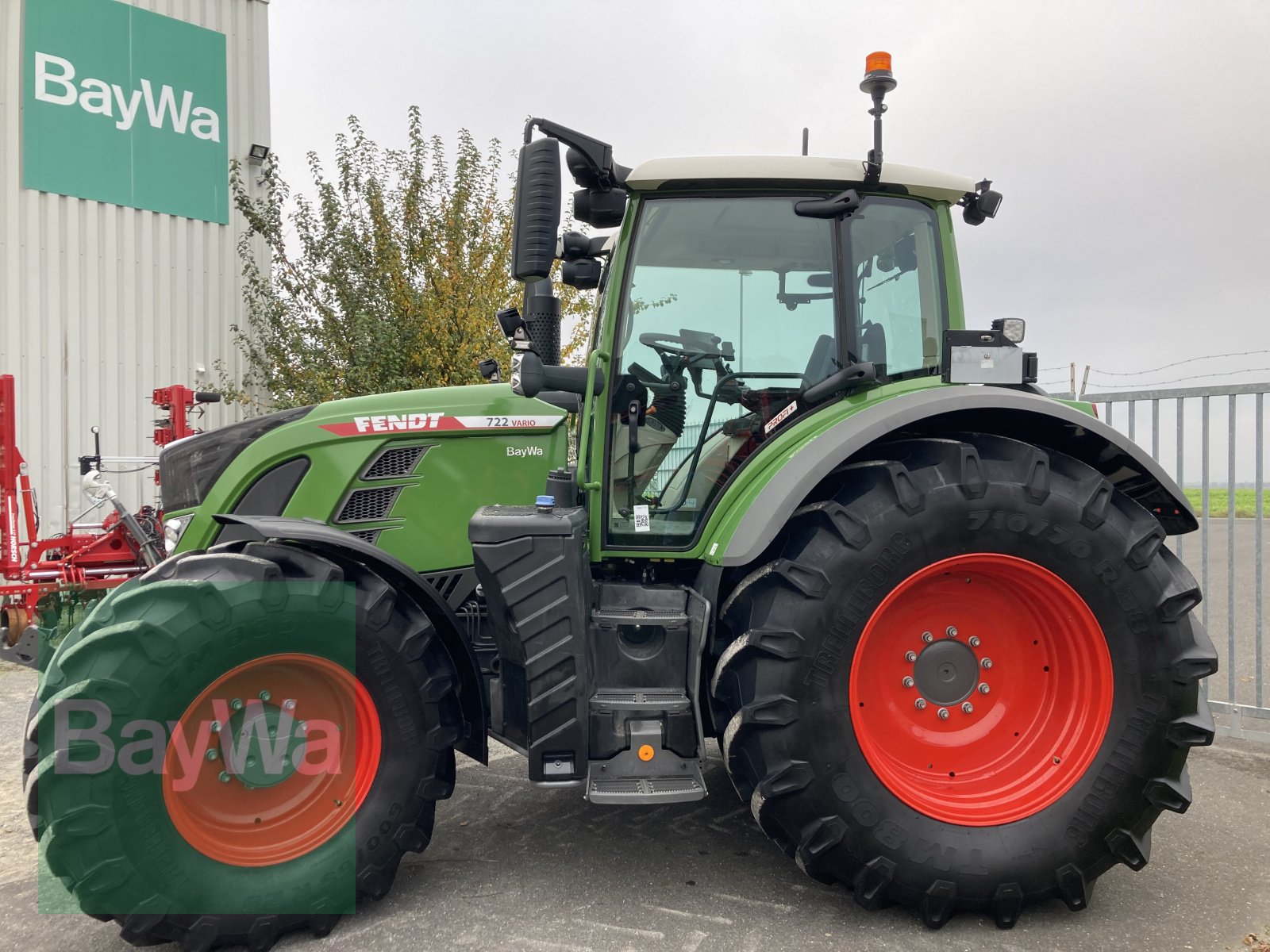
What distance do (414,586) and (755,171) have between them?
178cm

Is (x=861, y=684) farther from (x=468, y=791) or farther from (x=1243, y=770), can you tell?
(x=1243, y=770)

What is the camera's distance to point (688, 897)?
9.22 feet

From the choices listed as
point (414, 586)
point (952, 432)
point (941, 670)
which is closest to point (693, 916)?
point (941, 670)

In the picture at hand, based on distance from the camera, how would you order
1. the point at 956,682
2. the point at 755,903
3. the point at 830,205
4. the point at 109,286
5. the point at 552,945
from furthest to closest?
1. the point at 109,286
2. the point at 830,205
3. the point at 956,682
4. the point at 755,903
5. the point at 552,945

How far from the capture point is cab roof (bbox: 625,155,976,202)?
299 cm

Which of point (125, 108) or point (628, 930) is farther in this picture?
point (125, 108)

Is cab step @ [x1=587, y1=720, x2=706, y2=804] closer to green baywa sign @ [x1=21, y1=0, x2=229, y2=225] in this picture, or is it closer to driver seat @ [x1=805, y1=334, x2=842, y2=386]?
driver seat @ [x1=805, y1=334, x2=842, y2=386]

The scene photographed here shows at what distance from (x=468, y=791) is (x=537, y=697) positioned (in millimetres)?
1250

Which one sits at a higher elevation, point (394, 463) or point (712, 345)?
point (712, 345)

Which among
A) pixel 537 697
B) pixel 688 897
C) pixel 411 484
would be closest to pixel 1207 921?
pixel 688 897

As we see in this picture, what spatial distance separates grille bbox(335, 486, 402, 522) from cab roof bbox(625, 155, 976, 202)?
140 cm

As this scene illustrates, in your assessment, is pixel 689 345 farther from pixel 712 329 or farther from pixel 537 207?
pixel 537 207

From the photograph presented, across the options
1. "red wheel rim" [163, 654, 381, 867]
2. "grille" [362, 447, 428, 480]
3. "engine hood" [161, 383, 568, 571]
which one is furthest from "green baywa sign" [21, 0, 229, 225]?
"red wheel rim" [163, 654, 381, 867]

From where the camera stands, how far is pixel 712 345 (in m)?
3.11
